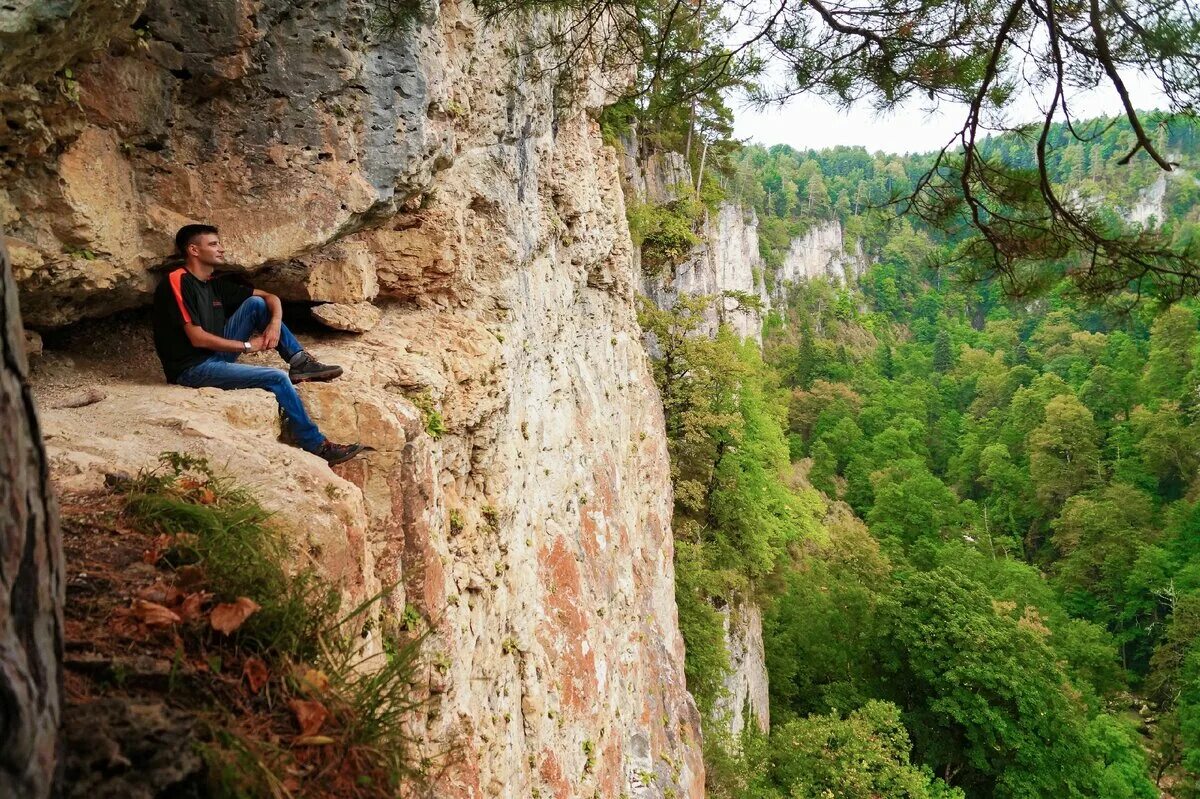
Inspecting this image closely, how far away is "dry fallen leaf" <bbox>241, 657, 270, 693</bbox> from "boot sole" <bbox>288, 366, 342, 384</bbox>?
2.63 meters

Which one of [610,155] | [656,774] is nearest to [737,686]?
[656,774]

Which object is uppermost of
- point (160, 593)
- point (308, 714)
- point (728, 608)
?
point (160, 593)

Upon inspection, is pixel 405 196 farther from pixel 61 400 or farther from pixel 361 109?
pixel 61 400

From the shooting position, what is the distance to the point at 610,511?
33.8ft

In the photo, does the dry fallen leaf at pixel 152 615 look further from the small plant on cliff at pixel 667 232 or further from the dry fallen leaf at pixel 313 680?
the small plant on cliff at pixel 667 232

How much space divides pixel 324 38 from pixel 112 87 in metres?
1.24

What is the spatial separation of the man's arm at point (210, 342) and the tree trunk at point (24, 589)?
2.72m

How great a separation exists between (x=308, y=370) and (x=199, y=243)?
3.03 ft

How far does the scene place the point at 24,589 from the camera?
143 centimetres

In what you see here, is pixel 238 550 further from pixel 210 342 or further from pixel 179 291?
pixel 179 291

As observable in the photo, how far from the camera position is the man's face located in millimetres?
4176

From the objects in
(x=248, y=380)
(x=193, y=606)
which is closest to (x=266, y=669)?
(x=193, y=606)

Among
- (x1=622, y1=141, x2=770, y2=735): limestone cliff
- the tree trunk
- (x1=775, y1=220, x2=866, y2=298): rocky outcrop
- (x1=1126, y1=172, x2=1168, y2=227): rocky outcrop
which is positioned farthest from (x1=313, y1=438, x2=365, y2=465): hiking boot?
(x1=1126, y1=172, x2=1168, y2=227): rocky outcrop

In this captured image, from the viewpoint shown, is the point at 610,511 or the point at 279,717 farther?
the point at 610,511
